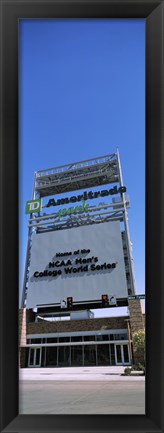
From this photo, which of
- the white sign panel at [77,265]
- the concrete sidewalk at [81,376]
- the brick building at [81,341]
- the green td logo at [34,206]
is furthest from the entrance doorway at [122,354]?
the green td logo at [34,206]

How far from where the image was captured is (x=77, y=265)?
937 inches

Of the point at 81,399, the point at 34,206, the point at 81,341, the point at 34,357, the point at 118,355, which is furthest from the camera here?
the point at 34,206

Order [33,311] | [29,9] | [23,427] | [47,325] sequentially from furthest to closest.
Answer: [33,311], [47,325], [29,9], [23,427]

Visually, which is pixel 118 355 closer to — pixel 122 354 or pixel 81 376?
pixel 122 354

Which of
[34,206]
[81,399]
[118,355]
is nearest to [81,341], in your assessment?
[118,355]

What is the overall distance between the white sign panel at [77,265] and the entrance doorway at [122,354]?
3.25m

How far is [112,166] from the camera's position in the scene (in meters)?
28.4

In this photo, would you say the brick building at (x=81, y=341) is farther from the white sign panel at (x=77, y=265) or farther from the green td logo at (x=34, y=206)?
the green td logo at (x=34, y=206)

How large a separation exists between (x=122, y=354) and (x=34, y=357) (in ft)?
17.3

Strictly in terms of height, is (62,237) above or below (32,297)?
above

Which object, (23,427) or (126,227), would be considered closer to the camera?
(23,427)
